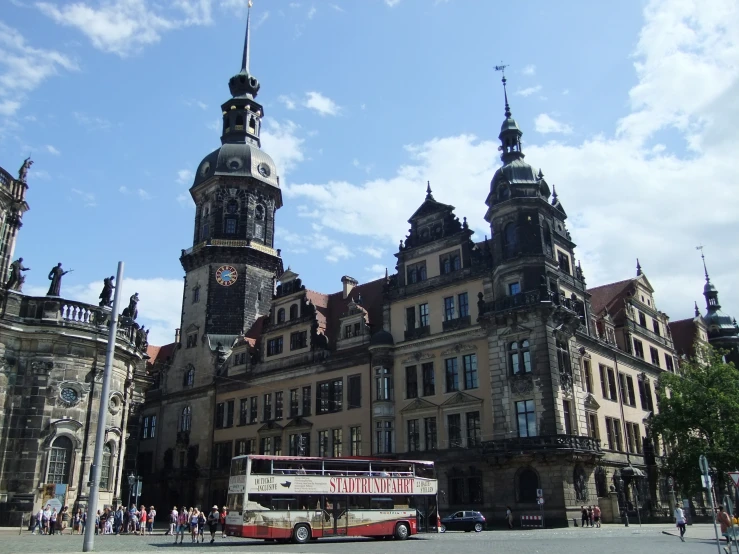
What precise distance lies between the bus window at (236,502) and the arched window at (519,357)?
19.4 m

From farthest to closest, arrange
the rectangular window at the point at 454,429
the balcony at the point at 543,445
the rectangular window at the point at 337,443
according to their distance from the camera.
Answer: the rectangular window at the point at 337,443 < the rectangular window at the point at 454,429 < the balcony at the point at 543,445

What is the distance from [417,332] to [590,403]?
39.9ft

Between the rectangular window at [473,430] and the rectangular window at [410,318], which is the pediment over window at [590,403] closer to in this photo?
the rectangular window at [473,430]

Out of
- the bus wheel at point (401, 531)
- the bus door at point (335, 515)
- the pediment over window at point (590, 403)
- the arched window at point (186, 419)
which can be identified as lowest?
the bus wheel at point (401, 531)

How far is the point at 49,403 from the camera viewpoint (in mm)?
38406

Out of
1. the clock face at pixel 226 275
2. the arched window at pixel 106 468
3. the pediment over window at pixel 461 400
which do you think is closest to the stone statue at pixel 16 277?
the arched window at pixel 106 468

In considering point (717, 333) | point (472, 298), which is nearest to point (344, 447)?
point (472, 298)

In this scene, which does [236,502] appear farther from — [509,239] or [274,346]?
[274,346]

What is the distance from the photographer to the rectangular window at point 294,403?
53656 millimetres

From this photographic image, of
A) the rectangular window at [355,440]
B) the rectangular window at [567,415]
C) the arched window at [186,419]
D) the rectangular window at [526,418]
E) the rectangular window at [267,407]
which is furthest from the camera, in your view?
the arched window at [186,419]

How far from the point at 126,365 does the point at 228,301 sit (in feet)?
66.1

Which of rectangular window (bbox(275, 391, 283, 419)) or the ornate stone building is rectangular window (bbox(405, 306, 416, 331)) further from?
the ornate stone building

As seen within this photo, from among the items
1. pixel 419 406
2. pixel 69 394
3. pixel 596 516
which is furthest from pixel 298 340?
pixel 596 516

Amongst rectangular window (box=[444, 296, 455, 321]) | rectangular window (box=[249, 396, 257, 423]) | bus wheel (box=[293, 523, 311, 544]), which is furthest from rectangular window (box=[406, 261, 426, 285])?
bus wheel (box=[293, 523, 311, 544])
